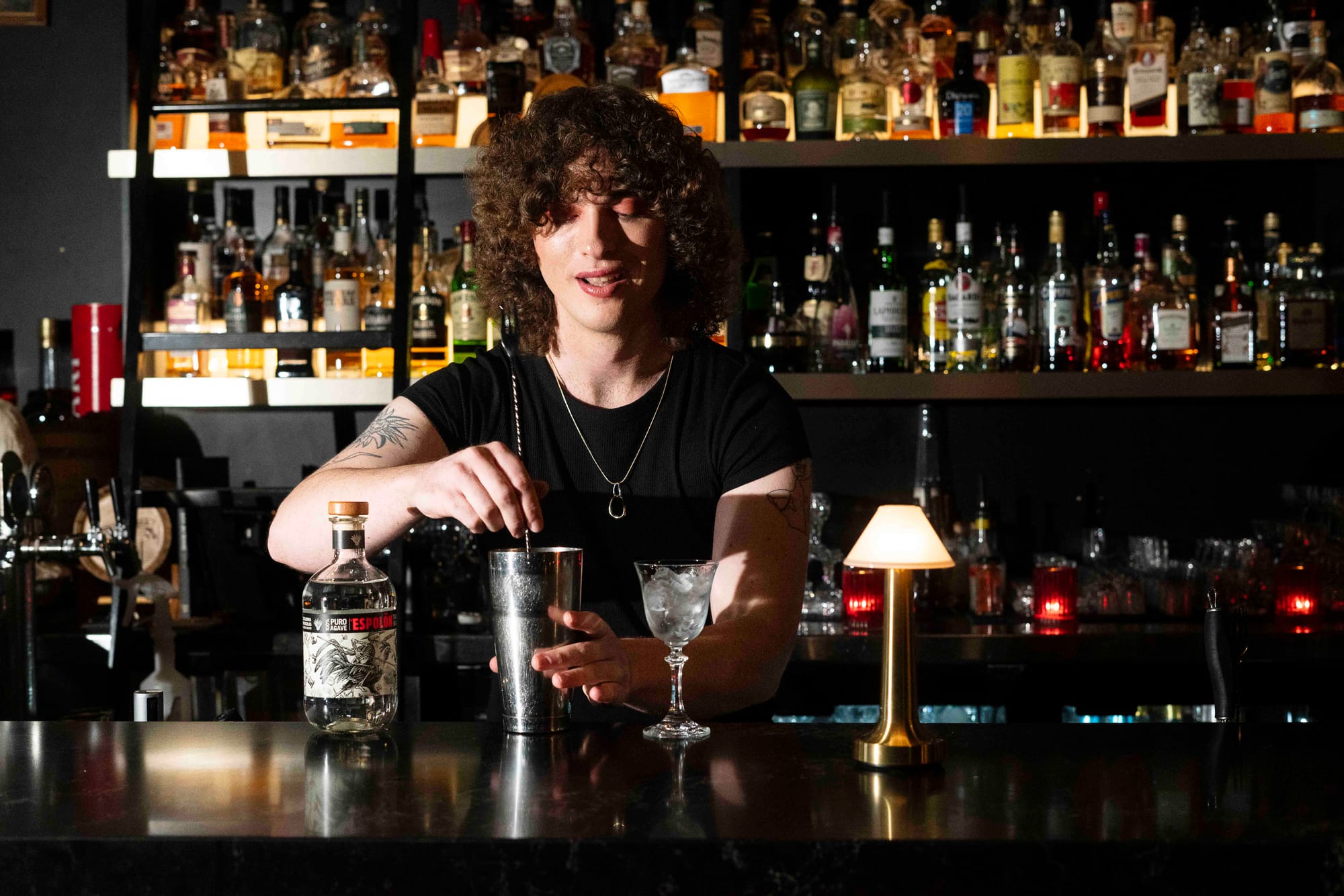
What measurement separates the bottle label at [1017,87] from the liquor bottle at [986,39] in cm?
5

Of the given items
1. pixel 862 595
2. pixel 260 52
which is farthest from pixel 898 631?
pixel 260 52

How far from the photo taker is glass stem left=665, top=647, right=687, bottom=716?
1.04 metres

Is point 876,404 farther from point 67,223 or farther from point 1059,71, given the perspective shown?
point 67,223

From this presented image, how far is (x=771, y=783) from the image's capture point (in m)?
0.88

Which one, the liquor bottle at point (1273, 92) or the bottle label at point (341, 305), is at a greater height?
the liquor bottle at point (1273, 92)

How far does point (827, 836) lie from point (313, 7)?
2.25m

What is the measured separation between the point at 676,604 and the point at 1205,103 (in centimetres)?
181

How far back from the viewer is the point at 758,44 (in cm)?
247

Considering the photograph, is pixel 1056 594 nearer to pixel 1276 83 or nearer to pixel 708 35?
pixel 1276 83

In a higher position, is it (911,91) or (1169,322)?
(911,91)

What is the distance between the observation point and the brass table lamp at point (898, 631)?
2.98 ft

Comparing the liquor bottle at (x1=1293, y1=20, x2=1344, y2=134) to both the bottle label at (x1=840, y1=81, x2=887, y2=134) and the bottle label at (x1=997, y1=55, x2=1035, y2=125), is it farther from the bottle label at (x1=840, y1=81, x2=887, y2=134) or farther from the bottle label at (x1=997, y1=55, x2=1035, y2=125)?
the bottle label at (x1=840, y1=81, x2=887, y2=134)

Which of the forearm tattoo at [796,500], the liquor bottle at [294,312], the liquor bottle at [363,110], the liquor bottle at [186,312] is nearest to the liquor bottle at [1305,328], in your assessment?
the forearm tattoo at [796,500]

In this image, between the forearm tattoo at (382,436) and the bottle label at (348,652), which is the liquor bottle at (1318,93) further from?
the bottle label at (348,652)
